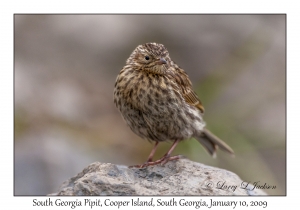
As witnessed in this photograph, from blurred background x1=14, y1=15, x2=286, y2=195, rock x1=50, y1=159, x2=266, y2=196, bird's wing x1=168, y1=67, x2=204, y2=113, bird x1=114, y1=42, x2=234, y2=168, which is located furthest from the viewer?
blurred background x1=14, y1=15, x2=286, y2=195

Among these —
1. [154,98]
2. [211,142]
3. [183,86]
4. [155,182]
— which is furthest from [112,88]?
[155,182]

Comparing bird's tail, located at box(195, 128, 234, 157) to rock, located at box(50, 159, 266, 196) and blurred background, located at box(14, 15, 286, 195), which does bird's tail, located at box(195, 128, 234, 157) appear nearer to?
blurred background, located at box(14, 15, 286, 195)

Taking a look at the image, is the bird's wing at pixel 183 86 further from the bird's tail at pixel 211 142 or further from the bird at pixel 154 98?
the bird's tail at pixel 211 142

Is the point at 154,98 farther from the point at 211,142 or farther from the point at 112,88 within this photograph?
the point at 112,88

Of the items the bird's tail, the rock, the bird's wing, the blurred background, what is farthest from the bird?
the blurred background

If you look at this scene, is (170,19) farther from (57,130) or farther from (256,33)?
(57,130)
